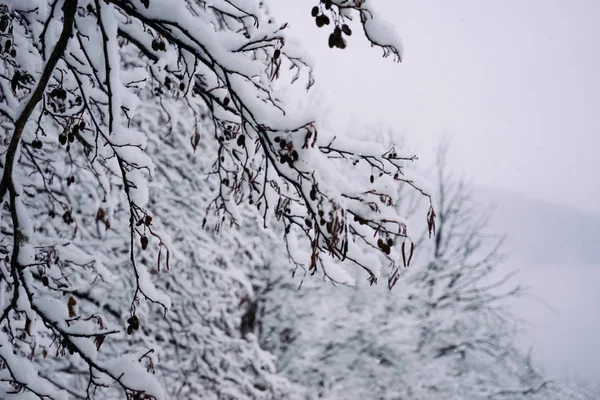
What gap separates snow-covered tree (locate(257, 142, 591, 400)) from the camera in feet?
25.5

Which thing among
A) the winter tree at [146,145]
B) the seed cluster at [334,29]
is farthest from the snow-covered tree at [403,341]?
the seed cluster at [334,29]

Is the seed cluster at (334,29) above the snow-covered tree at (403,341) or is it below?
below

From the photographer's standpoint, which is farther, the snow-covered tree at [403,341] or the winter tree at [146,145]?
the snow-covered tree at [403,341]

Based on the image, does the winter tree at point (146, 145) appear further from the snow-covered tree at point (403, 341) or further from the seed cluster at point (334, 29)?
the snow-covered tree at point (403, 341)

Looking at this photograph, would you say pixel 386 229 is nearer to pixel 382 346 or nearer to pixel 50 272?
pixel 50 272

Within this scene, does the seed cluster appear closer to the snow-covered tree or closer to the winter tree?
the winter tree

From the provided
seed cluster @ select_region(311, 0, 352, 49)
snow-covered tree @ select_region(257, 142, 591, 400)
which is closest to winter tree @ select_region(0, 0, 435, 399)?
seed cluster @ select_region(311, 0, 352, 49)

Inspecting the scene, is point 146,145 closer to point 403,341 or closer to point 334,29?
point 334,29

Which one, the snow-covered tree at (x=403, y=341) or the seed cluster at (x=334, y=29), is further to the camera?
the snow-covered tree at (x=403, y=341)

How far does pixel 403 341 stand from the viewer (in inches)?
311

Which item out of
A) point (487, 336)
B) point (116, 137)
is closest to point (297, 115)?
point (116, 137)

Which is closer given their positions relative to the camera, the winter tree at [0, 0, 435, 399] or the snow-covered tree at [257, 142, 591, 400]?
the winter tree at [0, 0, 435, 399]

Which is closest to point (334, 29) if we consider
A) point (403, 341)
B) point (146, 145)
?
point (146, 145)

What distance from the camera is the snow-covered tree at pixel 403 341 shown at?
778 centimetres
